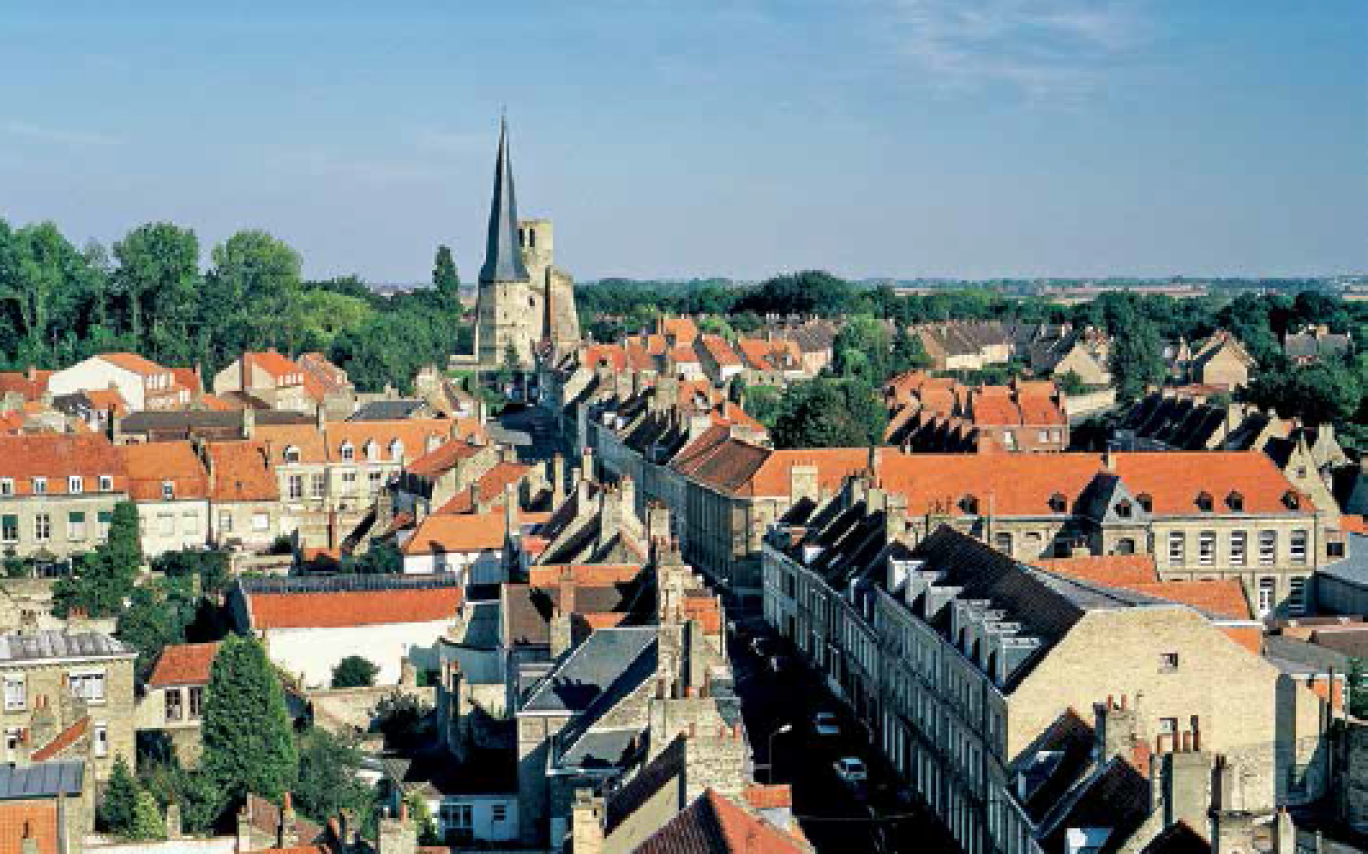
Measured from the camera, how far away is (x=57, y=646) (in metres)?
44.4

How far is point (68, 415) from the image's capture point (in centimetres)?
9612

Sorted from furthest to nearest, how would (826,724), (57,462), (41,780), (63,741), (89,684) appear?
(57,462), (826,724), (89,684), (63,741), (41,780)

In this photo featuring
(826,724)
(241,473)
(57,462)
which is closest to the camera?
(826,724)

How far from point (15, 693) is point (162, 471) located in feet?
109

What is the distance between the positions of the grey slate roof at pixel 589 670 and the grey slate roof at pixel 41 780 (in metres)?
9.25

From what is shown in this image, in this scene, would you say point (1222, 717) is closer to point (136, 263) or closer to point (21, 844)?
point (21, 844)

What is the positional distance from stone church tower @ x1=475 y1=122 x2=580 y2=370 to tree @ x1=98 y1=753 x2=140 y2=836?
425 ft

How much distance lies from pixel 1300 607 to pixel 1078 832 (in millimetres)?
38123

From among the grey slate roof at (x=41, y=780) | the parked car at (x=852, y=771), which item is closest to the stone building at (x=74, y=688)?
the grey slate roof at (x=41, y=780)

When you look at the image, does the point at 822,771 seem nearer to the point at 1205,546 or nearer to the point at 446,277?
the point at 1205,546

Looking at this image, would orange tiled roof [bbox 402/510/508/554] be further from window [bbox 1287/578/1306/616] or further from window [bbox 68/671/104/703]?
window [bbox 1287/578/1306/616]

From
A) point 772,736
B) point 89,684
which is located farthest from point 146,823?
point 772,736

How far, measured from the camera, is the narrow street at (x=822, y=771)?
1709 inches

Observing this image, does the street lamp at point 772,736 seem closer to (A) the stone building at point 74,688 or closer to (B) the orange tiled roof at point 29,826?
(A) the stone building at point 74,688
